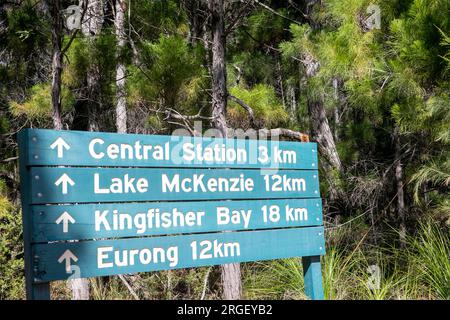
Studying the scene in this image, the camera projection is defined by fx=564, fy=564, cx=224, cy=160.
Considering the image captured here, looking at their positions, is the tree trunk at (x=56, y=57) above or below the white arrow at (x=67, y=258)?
above

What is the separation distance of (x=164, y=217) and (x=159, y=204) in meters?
0.08

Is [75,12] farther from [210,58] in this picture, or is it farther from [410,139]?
[410,139]

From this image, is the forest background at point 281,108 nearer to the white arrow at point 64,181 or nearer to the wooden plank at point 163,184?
the wooden plank at point 163,184

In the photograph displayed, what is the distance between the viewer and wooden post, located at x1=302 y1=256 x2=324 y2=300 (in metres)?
3.98

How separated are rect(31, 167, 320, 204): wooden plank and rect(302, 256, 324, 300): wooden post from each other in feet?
1.52

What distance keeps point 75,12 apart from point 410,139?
15.2ft

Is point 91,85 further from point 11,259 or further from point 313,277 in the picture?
point 313,277

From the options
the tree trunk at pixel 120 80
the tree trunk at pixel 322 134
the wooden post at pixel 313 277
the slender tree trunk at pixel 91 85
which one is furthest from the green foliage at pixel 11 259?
the wooden post at pixel 313 277

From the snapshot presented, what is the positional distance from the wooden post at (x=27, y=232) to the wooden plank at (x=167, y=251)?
0.04m

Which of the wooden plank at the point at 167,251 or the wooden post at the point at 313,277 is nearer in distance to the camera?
the wooden plank at the point at 167,251

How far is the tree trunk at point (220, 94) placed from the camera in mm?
5473

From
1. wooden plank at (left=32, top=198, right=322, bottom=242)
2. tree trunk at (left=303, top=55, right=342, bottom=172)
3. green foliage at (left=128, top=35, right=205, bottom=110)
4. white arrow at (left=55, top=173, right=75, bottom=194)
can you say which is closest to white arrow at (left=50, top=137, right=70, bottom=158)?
white arrow at (left=55, top=173, right=75, bottom=194)

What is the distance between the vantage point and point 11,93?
9031 mm

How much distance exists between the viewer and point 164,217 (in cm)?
335
